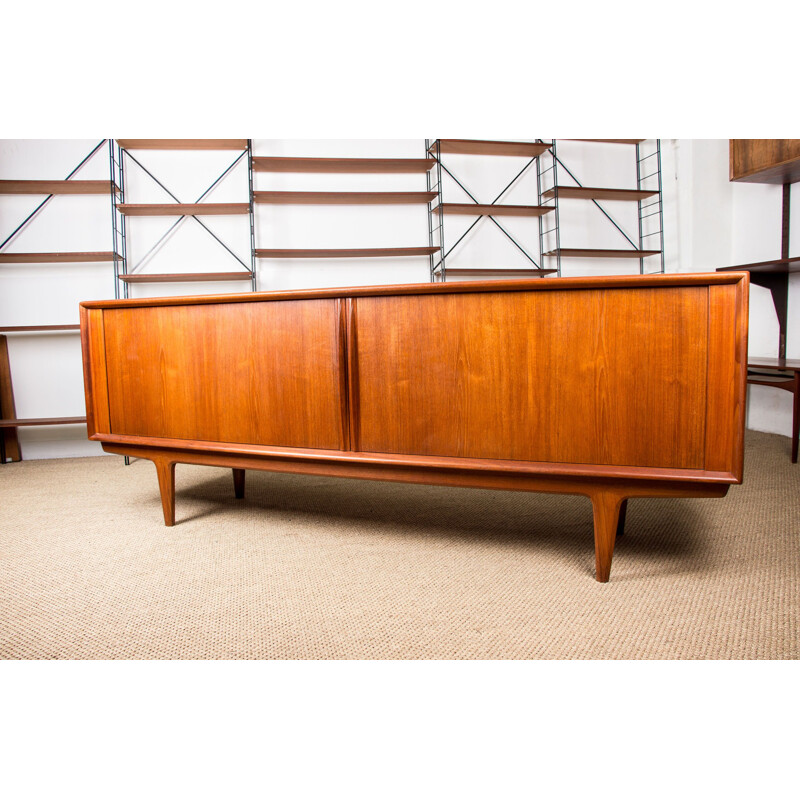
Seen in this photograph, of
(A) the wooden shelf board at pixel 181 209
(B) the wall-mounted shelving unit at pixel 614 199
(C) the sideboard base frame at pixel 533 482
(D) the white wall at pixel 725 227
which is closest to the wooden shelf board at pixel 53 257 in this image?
(A) the wooden shelf board at pixel 181 209

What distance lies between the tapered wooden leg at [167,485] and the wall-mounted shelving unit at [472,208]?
224cm

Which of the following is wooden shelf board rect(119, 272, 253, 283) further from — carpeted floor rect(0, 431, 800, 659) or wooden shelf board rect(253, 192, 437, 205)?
carpeted floor rect(0, 431, 800, 659)

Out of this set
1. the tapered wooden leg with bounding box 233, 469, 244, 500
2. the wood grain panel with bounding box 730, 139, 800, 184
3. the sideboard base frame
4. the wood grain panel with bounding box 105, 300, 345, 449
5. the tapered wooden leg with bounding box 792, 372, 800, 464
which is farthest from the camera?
the wood grain panel with bounding box 730, 139, 800, 184

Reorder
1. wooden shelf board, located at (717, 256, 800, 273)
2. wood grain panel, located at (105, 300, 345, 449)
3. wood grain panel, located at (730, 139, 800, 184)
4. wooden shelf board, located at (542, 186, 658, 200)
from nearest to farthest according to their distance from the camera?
wood grain panel, located at (105, 300, 345, 449), wood grain panel, located at (730, 139, 800, 184), wooden shelf board, located at (717, 256, 800, 273), wooden shelf board, located at (542, 186, 658, 200)

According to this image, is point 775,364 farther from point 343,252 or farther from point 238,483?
point 238,483

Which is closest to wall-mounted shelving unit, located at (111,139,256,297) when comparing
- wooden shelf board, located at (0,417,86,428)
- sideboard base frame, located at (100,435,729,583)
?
wooden shelf board, located at (0,417,86,428)

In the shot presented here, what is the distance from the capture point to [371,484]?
8.56 feet

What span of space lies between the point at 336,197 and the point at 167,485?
2.33 metres

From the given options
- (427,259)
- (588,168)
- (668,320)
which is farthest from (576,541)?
(588,168)

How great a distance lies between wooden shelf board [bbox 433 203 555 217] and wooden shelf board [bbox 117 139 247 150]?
137cm

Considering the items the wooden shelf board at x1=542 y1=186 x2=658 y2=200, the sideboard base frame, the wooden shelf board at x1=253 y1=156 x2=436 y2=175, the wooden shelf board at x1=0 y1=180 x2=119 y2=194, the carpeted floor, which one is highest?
the wooden shelf board at x1=253 y1=156 x2=436 y2=175

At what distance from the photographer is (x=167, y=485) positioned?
2.06m

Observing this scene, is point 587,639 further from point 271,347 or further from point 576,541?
point 271,347

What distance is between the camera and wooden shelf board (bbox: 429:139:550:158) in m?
3.66
